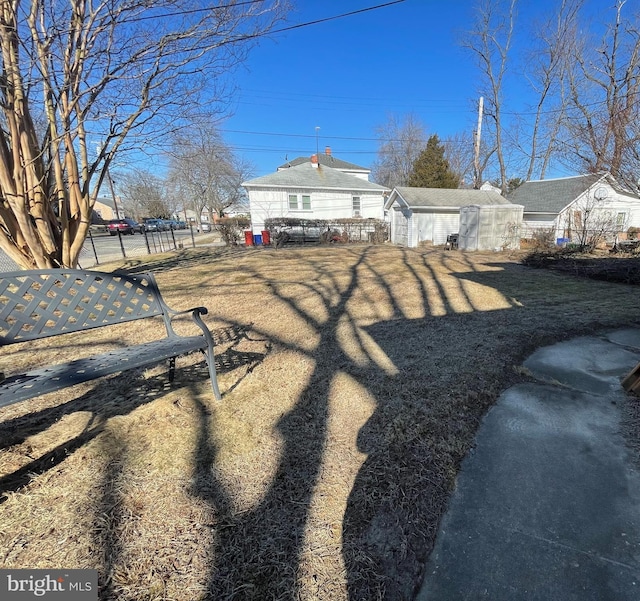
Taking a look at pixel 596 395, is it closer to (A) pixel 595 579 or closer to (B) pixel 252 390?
(A) pixel 595 579

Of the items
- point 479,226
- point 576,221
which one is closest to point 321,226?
point 479,226

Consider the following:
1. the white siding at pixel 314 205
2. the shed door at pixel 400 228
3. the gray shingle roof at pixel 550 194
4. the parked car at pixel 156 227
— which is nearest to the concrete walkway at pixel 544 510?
the shed door at pixel 400 228

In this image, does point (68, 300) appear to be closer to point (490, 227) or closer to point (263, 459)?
point (263, 459)

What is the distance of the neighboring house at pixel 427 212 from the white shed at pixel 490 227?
95.0 inches

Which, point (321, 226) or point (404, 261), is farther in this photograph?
point (321, 226)

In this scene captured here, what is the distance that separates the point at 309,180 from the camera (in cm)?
2258

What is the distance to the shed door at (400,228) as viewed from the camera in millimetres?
→ 18422

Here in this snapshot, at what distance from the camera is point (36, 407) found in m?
2.69

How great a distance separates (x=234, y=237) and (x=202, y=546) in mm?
18317

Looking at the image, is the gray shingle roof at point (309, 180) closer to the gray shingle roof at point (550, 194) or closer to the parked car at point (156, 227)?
the parked car at point (156, 227)

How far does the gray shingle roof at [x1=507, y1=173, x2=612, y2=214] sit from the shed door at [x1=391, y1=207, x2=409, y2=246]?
8.45m

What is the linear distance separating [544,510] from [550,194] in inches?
968

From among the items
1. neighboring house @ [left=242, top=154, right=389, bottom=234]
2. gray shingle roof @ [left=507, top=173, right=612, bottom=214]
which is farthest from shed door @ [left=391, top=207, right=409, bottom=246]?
gray shingle roof @ [left=507, top=173, right=612, bottom=214]

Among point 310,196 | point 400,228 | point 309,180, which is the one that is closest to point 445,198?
point 400,228
